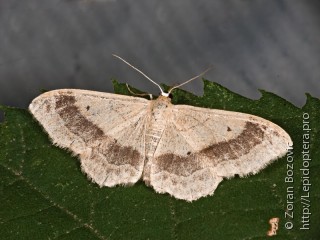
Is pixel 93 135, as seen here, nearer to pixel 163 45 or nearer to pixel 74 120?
pixel 74 120

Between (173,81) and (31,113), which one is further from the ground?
(31,113)

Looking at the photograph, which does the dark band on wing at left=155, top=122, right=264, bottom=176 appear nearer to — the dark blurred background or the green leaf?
the green leaf

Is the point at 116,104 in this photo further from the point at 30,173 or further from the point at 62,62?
the point at 62,62

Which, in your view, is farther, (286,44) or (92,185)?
(286,44)

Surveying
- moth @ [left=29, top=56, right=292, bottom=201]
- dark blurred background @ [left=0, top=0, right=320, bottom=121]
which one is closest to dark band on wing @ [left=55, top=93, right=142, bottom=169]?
moth @ [left=29, top=56, right=292, bottom=201]

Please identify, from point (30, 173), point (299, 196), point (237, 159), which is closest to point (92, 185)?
point (30, 173)

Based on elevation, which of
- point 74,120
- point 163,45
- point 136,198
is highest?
point 74,120

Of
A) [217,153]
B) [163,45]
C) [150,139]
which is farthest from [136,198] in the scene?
[163,45]
